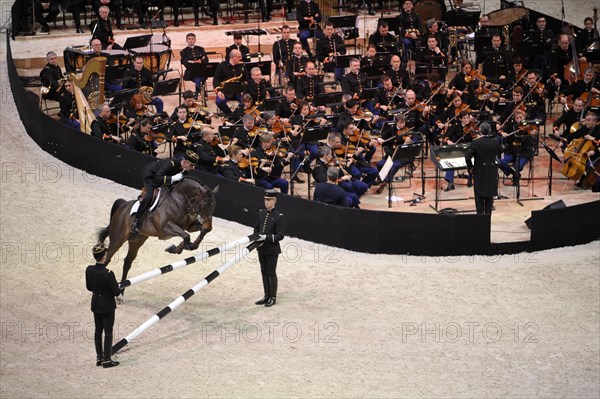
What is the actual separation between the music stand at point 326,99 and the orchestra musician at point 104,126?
3122 millimetres

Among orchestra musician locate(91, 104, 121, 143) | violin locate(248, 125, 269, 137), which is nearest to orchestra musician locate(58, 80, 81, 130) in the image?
orchestra musician locate(91, 104, 121, 143)

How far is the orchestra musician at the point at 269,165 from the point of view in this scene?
1802 cm

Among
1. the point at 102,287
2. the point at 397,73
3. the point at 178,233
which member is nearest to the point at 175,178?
the point at 178,233

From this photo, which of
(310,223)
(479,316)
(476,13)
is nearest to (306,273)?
(310,223)

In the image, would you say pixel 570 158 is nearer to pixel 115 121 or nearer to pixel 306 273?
Result: pixel 306 273

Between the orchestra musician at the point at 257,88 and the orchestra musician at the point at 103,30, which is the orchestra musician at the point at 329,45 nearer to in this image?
the orchestra musician at the point at 257,88

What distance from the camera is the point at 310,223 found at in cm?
1719

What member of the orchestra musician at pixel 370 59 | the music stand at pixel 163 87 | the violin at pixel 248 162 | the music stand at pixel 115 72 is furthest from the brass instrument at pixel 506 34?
the violin at pixel 248 162

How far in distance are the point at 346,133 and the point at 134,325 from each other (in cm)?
505

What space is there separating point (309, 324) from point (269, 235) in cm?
117

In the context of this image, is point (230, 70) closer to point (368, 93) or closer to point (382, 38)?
point (368, 93)

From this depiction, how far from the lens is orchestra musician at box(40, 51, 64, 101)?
2109 cm

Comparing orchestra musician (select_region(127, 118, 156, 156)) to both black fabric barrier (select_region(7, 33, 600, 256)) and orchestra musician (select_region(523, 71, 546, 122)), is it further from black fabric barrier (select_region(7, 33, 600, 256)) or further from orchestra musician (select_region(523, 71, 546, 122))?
orchestra musician (select_region(523, 71, 546, 122))

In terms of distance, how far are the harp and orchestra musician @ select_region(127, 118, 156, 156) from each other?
5.58 feet
